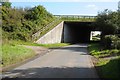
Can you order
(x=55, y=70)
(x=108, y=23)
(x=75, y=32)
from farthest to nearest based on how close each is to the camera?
(x=75, y=32) < (x=108, y=23) < (x=55, y=70)

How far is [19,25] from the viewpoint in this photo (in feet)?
148

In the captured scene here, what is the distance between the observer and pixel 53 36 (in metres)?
52.3

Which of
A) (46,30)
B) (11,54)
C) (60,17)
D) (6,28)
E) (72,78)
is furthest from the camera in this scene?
(60,17)

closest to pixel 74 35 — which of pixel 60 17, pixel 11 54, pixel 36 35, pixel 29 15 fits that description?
pixel 60 17

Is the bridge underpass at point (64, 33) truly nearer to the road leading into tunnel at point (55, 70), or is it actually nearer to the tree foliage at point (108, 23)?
the tree foliage at point (108, 23)

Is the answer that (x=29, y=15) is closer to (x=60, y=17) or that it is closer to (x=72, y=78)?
(x=60, y=17)

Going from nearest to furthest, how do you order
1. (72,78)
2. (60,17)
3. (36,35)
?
(72,78) → (36,35) → (60,17)

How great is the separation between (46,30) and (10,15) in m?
7.39

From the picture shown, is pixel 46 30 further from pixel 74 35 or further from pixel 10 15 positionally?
pixel 74 35

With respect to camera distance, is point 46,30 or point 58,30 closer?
point 46,30

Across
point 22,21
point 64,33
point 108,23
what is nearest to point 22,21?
point 22,21

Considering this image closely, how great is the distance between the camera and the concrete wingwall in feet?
154

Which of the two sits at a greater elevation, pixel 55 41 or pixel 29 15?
pixel 29 15

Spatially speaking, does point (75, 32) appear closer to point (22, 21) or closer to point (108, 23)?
point (22, 21)
